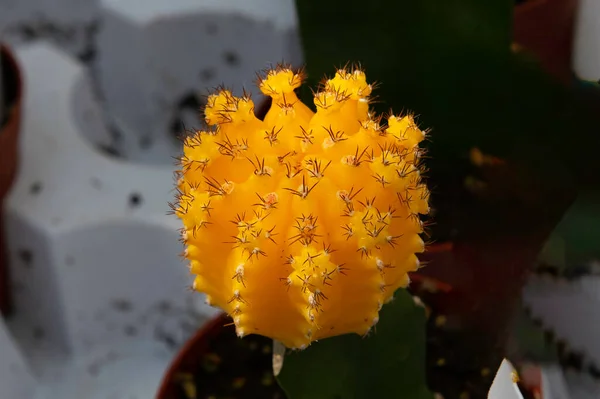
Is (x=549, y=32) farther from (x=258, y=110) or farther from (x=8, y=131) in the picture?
(x=8, y=131)

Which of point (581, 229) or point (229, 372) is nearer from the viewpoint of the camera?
point (581, 229)

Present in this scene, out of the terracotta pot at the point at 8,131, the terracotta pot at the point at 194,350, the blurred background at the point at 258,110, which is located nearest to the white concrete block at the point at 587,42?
the blurred background at the point at 258,110

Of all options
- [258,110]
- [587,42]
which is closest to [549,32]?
[587,42]

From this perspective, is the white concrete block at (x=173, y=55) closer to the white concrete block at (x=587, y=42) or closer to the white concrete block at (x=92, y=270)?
the white concrete block at (x=92, y=270)

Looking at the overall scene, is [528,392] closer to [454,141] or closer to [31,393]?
[454,141]

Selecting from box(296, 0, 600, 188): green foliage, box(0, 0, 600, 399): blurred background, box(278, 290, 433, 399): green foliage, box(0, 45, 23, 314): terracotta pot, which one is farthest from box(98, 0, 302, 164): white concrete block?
box(278, 290, 433, 399): green foliage

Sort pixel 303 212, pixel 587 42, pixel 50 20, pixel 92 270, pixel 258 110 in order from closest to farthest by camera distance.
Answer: pixel 303 212 → pixel 587 42 → pixel 258 110 → pixel 92 270 → pixel 50 20

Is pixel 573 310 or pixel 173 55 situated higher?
pixel 173 55
